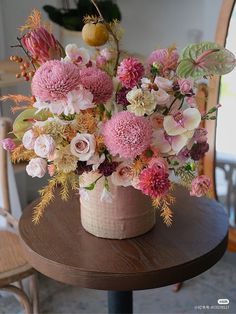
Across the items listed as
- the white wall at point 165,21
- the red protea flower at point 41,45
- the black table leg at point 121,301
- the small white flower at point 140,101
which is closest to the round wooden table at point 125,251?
the black table leg at point 121,301

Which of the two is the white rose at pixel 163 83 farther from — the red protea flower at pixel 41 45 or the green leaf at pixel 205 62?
the red protea flower at pixel 41 45

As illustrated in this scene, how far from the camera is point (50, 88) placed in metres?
0.88

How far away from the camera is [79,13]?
2.15 metres

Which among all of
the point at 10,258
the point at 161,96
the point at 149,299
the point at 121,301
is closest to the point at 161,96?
the point at 161,96

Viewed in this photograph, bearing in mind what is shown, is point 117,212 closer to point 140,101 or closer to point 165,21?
point 140,101

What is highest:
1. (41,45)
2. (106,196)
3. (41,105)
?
(41,45)

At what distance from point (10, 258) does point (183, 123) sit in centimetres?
89

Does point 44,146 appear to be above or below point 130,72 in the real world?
below

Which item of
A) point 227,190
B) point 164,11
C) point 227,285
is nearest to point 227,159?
point 227,190

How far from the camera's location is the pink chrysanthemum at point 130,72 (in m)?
0.93

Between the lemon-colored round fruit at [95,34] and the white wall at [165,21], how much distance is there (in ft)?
3.75

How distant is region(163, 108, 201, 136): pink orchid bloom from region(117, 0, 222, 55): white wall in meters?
1.21

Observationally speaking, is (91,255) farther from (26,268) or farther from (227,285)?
(227,285)

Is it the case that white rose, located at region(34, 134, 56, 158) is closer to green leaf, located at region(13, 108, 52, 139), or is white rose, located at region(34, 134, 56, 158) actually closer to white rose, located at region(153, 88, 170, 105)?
green leaf, located at region(13, 108, 52, 139)
